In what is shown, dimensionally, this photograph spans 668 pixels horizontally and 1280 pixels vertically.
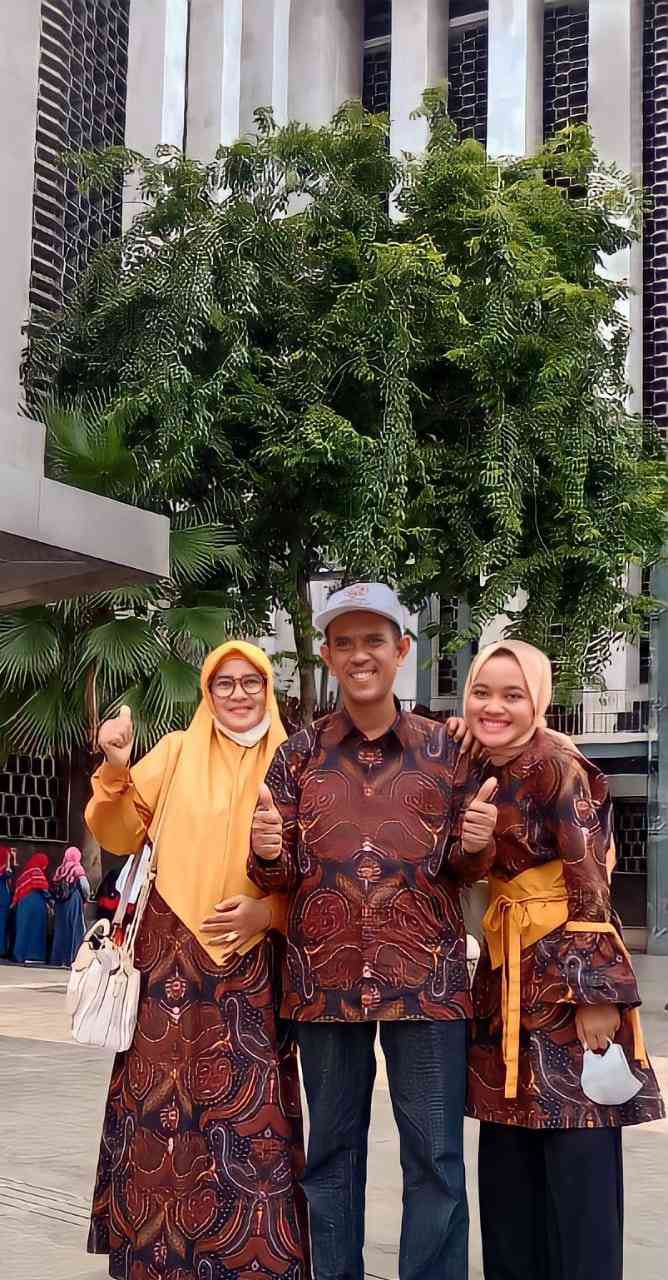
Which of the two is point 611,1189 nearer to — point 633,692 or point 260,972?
point 260,972

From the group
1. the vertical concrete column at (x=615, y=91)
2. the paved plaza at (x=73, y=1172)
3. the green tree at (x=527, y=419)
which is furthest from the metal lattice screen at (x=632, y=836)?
the paved plaza at (x=73, y=1172)

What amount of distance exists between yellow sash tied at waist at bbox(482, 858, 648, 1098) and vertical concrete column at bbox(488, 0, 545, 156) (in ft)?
60.4

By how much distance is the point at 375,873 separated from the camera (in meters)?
3.13

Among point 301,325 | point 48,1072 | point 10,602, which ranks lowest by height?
point 48,1072

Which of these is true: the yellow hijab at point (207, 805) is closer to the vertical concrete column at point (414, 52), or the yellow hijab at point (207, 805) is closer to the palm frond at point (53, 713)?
the palm frond at point (53, 713)

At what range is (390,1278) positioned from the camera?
397 centimetres

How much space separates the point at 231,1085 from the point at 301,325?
9.83m

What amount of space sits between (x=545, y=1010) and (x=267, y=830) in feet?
2.24

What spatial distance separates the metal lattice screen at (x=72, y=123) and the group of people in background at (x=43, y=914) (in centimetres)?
597

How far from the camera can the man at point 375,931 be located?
120 inches

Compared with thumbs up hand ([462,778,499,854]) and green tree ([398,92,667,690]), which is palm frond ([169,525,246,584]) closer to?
green tree ([398,92,667,690])

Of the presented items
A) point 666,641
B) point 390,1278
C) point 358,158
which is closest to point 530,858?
point 390,1278

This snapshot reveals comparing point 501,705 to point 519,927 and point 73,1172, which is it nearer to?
point 519,927

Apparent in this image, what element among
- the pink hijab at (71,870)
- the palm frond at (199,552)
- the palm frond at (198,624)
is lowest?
the pink hijab at (71,870)
